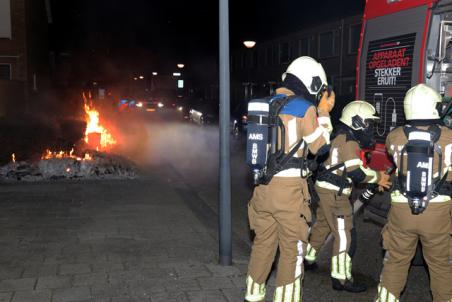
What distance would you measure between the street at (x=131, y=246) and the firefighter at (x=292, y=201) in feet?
2.60

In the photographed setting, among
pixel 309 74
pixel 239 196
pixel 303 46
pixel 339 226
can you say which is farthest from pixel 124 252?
pixel 303 46

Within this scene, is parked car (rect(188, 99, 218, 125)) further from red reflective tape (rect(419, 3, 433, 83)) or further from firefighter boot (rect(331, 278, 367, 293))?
firefighter boot (rect(331, 278, 367, 293))

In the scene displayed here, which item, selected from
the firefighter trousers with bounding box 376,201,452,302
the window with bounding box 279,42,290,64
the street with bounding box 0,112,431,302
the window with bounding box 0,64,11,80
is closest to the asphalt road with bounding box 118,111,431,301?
the street with bounding box 0,112,431,302

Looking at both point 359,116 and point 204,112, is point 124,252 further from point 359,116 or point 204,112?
point 204,112

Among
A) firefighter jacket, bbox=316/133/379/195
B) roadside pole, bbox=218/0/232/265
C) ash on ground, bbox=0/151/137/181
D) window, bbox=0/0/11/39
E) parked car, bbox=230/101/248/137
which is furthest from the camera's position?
window, bbox=0/0/11/39

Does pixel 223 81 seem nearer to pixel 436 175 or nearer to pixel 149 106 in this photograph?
pixel 436 175

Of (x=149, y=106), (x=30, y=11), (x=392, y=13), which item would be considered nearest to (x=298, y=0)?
(x=149, y=106)

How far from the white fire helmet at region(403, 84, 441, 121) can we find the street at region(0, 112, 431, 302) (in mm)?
1888

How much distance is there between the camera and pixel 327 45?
29.7m

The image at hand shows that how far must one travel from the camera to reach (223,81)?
18.1 ft

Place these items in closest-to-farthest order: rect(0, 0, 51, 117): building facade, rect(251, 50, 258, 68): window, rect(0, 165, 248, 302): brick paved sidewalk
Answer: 1. rect(0, 165, 248, 302): brick paved sidewalk
2. rect(0, 0, 51, 117): building facade
3. rect(251, 50, 258, 68): window

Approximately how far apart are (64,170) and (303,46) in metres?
24.9

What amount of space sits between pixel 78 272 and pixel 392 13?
15.7ft

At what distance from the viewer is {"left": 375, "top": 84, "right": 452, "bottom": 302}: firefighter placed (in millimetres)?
3877
